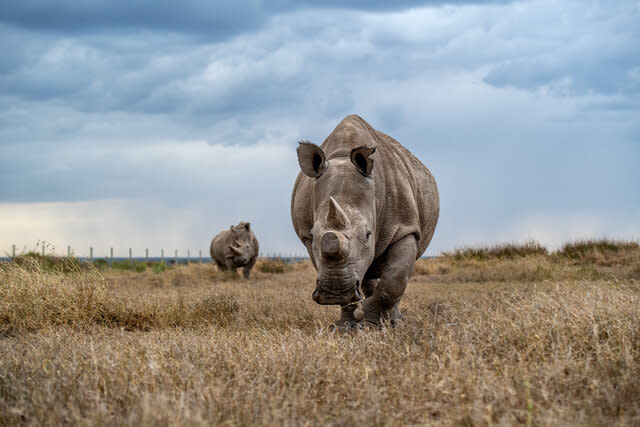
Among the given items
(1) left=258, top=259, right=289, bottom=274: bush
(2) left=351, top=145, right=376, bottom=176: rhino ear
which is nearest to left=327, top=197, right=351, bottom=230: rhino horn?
(2) left=351, top=145, right=376, bottom=176: rhino ear

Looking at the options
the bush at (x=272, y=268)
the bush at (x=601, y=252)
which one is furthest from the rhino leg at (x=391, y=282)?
the bush at (x=272, y=268)

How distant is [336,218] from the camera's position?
434 cm

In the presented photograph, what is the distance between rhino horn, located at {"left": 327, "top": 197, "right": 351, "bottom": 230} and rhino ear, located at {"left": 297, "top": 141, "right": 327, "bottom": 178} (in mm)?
710

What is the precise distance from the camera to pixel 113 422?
8.09 feet

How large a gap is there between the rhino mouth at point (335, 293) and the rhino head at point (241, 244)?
12356 millimetres

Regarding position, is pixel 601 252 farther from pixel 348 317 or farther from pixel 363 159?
pixel 363 159

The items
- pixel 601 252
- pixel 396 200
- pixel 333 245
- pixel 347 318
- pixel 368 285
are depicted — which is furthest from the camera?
pixel 601 252

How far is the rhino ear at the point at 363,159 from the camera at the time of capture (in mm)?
4805

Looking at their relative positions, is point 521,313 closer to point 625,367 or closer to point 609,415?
point 625,367

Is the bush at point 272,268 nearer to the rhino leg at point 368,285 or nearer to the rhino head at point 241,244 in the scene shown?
the rhino head at point 241,244

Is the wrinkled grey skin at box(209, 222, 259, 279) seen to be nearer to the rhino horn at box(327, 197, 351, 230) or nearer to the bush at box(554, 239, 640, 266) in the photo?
the bush at box(554, 239, 640, 266)

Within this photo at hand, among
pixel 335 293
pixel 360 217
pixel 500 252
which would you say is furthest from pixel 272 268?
pixel 335 293

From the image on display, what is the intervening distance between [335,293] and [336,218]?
0.54 meters

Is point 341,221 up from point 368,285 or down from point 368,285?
up
